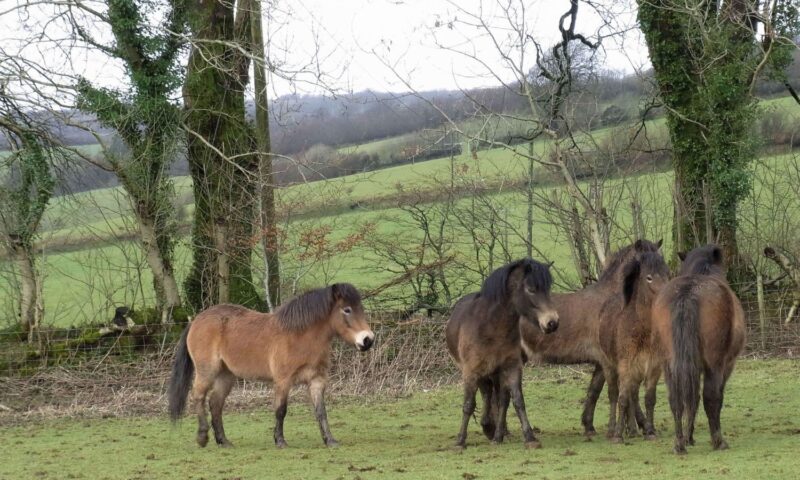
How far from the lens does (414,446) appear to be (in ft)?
29.8

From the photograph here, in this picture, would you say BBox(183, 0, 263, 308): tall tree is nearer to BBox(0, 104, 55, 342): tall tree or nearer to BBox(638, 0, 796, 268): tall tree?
BBox(0, 104, 55, 342): tall tree

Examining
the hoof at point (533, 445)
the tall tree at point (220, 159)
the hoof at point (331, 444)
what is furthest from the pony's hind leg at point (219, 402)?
the tall tree at point (220, 159)

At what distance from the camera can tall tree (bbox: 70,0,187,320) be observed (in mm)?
16625

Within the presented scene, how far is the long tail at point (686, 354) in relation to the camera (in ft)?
24.1

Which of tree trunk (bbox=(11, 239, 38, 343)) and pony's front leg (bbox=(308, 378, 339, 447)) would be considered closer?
pony's front leg (bbox=(308, 378, 339, 447))

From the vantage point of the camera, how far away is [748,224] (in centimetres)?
1819

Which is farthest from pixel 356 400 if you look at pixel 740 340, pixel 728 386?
pixel 740 340

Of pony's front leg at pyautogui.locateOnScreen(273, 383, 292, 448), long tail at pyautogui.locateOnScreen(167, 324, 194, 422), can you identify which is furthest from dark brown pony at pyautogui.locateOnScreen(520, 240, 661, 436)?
long tail at pyautogui.locateOnScreen(167, 324, 194, 422)

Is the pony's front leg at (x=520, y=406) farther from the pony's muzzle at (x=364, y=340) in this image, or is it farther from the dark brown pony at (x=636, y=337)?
the pony's muzzle at (x=364, y=340)

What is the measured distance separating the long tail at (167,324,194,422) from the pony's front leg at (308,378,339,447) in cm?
155

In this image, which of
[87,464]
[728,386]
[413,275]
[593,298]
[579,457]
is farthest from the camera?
[413,275]

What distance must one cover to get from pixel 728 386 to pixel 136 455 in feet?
24.8

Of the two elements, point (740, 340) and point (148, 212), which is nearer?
point (740, 340)

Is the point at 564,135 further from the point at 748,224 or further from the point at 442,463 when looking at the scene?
the point at 442,463
